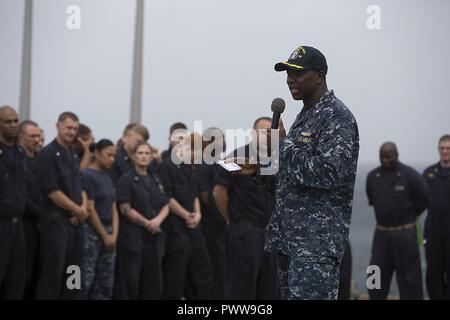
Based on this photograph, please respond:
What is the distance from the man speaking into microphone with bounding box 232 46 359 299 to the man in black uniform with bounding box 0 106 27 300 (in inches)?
129

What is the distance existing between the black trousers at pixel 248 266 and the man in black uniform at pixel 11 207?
1.68 m

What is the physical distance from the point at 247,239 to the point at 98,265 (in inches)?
60.8

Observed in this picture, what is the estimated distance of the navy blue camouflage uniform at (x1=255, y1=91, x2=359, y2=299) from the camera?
456cm

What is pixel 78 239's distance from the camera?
26.6ft

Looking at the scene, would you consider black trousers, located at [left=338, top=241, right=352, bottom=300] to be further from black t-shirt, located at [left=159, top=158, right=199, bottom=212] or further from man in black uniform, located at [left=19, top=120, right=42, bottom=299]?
man in black uniform, located at [left=19, top=120, right=42, bottom=299]

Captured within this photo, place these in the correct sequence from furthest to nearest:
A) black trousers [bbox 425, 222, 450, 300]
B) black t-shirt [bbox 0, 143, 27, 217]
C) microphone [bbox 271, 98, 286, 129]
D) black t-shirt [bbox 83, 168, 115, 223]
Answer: black trousers [bbox 425, 222, 450, 300] < black t-shirt [bbox 83, 168, 115, 223] < black t-shirt [bbox 0, 143, 27, 217] < microphone [bbox 271, 98, 286, 129]

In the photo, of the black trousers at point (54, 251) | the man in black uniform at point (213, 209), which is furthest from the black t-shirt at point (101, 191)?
the man in black uniform at point (213, 209)

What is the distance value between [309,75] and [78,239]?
3.93 m

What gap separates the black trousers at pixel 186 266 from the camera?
30.5 feet

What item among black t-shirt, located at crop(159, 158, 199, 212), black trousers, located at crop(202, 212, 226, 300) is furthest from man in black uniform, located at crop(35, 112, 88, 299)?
black trousers, located at crop(202, 212, 226, 300)

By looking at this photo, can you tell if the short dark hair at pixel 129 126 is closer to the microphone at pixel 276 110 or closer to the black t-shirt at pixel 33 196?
the black t-shirt at pixel 33 196
